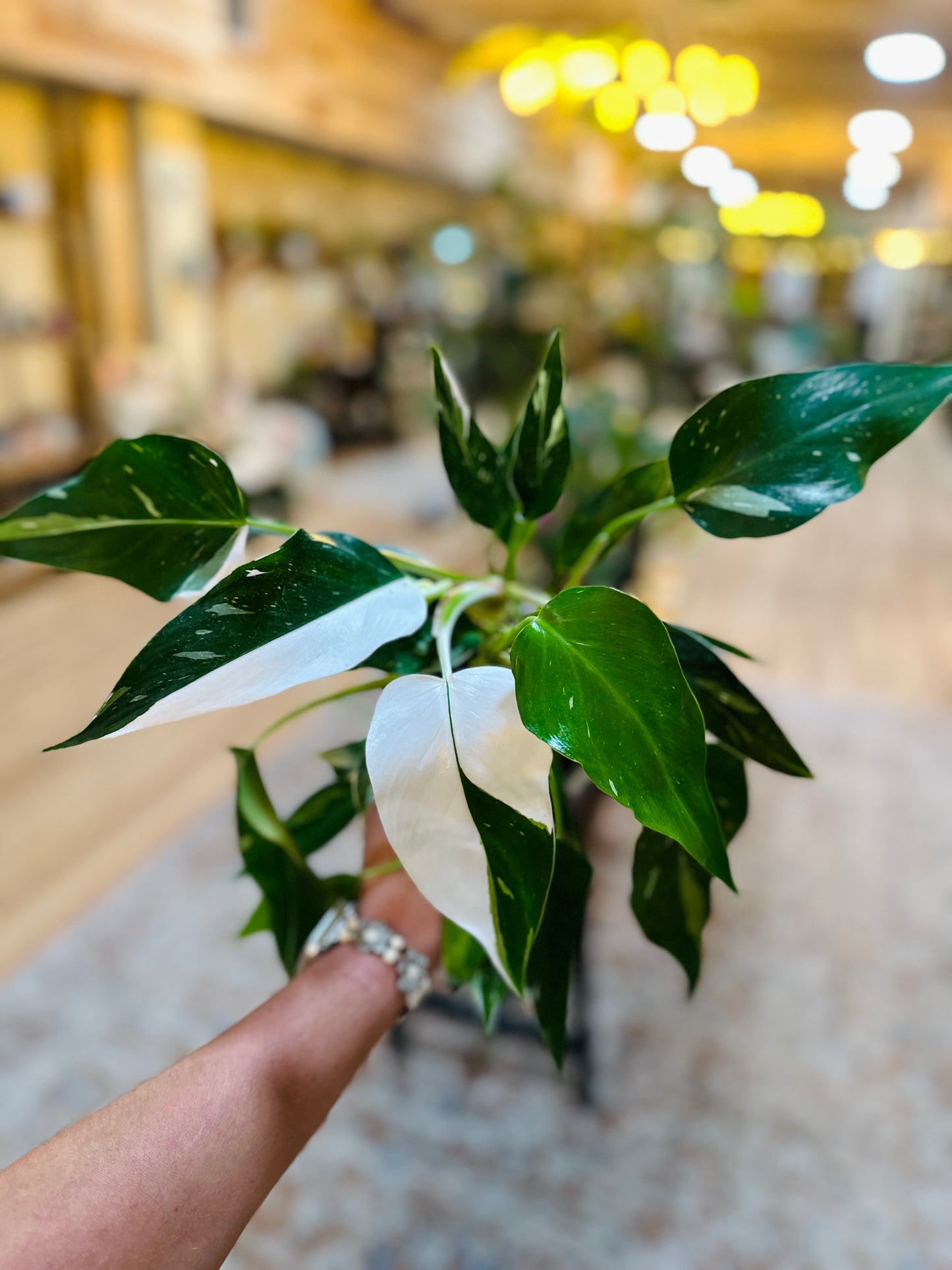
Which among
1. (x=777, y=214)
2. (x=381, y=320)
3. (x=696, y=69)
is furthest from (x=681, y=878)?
(x=777, y=214)

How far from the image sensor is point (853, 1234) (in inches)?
54.8

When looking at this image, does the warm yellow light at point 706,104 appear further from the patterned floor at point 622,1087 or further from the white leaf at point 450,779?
the white leaf at point 450,779

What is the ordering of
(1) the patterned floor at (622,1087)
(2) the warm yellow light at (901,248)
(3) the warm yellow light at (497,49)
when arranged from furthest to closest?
1. (2) the warm yellow light at (901,248)
2. (3) the warm yellow light at (497,49)
3. (1) the patterned floor at (622,1087)


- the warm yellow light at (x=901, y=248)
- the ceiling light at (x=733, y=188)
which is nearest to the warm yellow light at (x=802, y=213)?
the warm yellow light at (x=901, y=248)

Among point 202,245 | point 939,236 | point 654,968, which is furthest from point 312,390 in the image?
point 939,236

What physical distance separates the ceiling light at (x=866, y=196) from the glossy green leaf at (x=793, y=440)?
44.5 ft

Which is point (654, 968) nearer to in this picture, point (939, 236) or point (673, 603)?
point (673, 603)

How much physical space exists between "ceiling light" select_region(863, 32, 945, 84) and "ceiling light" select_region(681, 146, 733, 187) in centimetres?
248

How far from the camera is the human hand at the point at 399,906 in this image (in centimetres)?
76

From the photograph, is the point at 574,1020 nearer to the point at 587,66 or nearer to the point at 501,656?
the point at 501,656

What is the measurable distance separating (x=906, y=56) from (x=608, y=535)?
14.6ft

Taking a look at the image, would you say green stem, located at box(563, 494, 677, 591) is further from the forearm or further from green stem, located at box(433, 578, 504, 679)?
the forearm

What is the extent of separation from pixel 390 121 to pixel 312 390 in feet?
6.33

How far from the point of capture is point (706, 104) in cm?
376
